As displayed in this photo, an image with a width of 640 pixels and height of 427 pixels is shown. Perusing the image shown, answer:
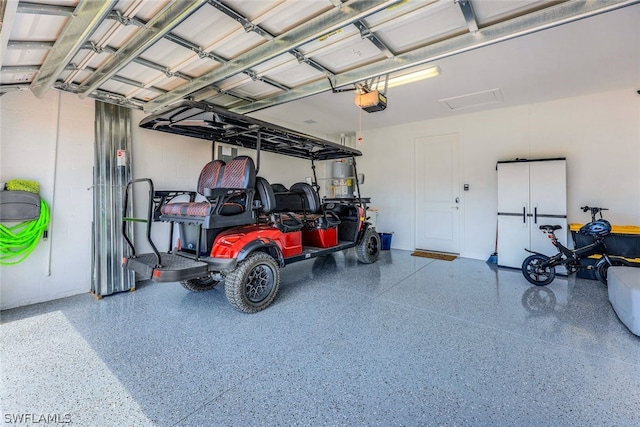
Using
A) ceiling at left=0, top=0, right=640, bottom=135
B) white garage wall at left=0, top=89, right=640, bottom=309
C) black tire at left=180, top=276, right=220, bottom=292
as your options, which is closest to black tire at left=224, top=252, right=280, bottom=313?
black tire at left=180, top=276, right=220, bottom=292

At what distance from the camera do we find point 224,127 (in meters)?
3.63

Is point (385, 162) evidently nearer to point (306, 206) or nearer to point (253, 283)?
point (306, 206)

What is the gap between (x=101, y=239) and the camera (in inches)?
142

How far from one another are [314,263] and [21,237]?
3.98 m

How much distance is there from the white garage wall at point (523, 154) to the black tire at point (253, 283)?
436 centimetres

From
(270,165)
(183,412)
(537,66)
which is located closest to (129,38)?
(183,412)

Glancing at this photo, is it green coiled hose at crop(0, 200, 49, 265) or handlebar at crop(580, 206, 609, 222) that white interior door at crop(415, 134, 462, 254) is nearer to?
handlebar at crop(580, 206, 609, 222)

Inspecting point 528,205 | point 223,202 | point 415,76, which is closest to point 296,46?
point 223,202

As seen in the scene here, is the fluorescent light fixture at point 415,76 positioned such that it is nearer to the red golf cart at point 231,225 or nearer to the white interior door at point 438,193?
the red golf cart at point 231,225

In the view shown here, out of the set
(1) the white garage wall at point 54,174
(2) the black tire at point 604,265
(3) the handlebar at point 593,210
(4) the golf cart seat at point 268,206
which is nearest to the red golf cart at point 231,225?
(4) the golf cart seat at point 268,206

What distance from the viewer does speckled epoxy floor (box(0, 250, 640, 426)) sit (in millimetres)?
1633

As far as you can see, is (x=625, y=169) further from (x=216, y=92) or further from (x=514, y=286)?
(x=216, y=92)

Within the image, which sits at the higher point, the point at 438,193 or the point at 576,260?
the point at 438,193

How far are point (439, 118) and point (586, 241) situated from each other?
11.3 feet
